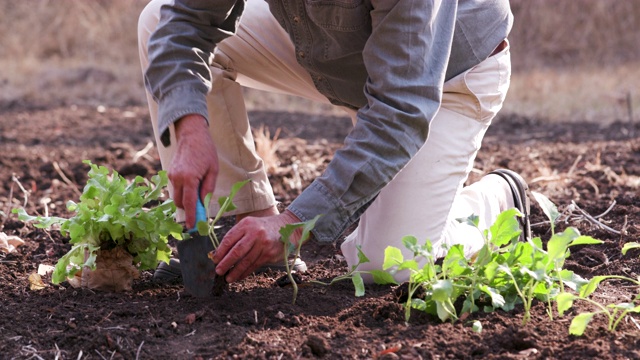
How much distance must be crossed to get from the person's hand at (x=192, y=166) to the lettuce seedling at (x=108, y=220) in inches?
4.9

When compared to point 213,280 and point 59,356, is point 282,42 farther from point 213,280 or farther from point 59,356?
point 59,356

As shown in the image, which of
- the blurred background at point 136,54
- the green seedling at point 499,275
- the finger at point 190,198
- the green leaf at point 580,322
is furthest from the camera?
the blurred background at point 136,54

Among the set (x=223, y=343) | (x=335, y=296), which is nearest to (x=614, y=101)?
(x=335, y=296)

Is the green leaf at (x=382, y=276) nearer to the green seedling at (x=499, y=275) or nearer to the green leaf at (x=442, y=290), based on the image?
the green seedling at (x=499, y=275)

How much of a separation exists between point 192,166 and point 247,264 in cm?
34

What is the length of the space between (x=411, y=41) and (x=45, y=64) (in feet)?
24.2

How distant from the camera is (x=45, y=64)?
29.5 feet

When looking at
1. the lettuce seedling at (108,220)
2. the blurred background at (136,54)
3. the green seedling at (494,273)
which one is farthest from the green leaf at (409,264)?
the blurred background at (136,54)

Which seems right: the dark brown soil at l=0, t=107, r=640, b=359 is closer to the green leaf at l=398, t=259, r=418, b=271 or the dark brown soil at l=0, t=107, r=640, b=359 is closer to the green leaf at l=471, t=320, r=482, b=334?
the green leaf at l=471, t=320, r=482, b=334

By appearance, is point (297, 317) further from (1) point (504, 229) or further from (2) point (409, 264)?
(1) point (504, 229)

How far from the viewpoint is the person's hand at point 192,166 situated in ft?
7.97

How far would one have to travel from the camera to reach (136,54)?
943 cm

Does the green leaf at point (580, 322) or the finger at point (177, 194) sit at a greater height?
the finger at point (177, 194)

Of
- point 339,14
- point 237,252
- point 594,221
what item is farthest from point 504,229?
point 594,221
